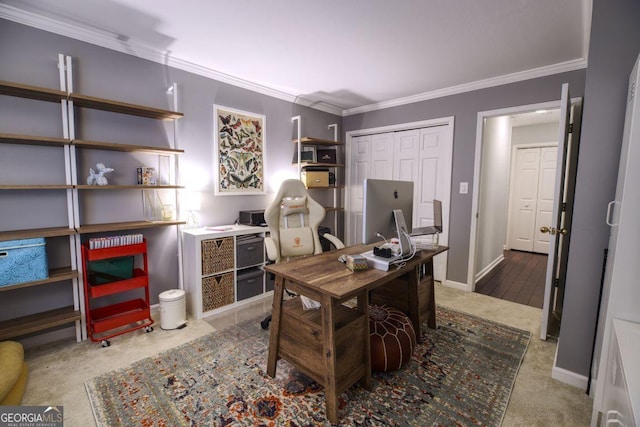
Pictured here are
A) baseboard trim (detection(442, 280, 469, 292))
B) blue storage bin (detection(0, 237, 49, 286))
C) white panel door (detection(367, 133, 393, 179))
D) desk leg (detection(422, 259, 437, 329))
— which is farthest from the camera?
white panel door (detection(367, 133, 393, 179))

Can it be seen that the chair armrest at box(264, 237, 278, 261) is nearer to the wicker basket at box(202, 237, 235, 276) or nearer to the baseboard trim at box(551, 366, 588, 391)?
the wicker basket at box(202, 237, 235, 276)

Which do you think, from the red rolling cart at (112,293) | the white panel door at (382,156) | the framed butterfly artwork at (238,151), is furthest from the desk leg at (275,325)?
the white panel door at (382,156)

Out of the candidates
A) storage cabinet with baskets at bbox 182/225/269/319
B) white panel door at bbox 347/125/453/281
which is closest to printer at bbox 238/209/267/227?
storage cabinet with baskets at bbox 182/225/269/319

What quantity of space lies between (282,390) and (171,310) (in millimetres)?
1341

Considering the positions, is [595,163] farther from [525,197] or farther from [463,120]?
[525,197]

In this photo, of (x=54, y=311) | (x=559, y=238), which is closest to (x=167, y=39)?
(x=54, y=311)

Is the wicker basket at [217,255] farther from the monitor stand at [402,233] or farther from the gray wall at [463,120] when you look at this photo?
the gray wall at [463,120]

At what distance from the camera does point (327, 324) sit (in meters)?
1.51

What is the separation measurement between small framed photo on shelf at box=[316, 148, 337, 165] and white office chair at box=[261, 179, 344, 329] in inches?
59.3

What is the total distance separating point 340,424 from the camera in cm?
153

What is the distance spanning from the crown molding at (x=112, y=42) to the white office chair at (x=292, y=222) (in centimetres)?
159

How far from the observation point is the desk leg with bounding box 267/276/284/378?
71.0 inches

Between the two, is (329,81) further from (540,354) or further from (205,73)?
(540,354)

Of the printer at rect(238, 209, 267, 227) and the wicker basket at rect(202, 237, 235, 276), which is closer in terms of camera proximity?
the wicker basket at rect(202, 237, 235, 276)
